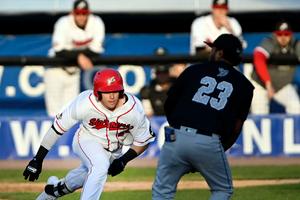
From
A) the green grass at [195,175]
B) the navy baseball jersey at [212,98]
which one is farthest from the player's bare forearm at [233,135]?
the green grass at [195,175]

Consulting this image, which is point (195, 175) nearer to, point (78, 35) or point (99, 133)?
point (78, 35)

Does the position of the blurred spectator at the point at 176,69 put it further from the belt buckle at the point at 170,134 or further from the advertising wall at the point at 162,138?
the belt buckle at the point at 170,134

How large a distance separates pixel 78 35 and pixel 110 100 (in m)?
5.58

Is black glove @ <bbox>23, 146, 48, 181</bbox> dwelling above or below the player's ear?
below

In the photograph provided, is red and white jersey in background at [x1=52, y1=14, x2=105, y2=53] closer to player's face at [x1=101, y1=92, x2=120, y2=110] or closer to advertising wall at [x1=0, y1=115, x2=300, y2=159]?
advertising wall at [x1=0, y1=115, x2=300, y2=159]

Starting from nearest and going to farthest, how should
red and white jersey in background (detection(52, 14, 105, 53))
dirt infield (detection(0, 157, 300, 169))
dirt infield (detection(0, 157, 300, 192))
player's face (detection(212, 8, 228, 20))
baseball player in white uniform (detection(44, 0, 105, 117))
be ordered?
dirt infield (detection(0, 157, 300, 192)) → dirt infield (detection(0, 157, 300, 169)) → player's face (detection(212, 8, 228, 20)) → baseball player in white uniform (detection(44, 0, 105, 117)) → red and white jersey in background (detection(52, 14, 105, 53))

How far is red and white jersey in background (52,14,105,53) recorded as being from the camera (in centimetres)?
1394

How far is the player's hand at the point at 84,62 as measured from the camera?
13.8 meters

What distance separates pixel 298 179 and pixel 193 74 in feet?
17.6

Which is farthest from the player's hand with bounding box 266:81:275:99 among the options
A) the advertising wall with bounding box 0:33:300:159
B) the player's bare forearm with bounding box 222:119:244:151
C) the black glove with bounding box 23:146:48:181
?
the player's bare forearm with bounding box 222:119:244:151

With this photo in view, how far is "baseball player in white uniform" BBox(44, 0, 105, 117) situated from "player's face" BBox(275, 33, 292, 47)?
250cm

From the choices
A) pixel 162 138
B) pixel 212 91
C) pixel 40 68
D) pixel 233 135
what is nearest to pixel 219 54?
pixel 212 91

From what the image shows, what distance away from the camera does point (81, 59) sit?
13773 millimetres

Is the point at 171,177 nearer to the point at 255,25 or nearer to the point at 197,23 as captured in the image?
the point at 197,23
